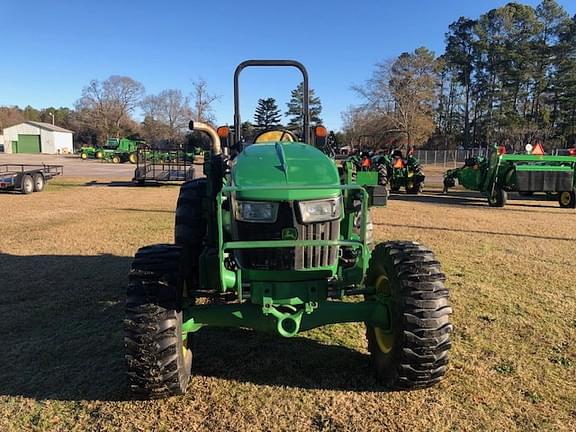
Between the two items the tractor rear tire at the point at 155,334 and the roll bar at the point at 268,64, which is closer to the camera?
the tractor rear tire at the point at 155,334

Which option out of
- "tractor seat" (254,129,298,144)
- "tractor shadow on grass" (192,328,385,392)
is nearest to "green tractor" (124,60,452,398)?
"tractor shadow on grass" (192,328,385,392)

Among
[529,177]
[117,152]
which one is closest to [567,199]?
[529,177]

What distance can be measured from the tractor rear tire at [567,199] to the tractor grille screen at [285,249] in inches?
470

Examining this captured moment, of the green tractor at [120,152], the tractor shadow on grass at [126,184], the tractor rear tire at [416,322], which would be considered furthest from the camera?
the green tractor at [120,152]

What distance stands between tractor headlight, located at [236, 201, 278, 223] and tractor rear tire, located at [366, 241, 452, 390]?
0.89 metres

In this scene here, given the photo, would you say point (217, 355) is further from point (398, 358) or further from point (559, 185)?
point (559, 185)

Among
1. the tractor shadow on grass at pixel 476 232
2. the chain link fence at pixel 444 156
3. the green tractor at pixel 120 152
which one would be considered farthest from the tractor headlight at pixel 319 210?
the chain link fence at pixel 444 156

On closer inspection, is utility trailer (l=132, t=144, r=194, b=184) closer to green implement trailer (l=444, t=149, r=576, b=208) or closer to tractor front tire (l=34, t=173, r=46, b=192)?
tractor front tire (l=34, t=173, r=46, b=192)

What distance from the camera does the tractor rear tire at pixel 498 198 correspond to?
1306 centimetres

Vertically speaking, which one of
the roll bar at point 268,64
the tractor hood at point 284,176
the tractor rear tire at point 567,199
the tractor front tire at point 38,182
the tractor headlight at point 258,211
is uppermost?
the roll bar at point 268,64

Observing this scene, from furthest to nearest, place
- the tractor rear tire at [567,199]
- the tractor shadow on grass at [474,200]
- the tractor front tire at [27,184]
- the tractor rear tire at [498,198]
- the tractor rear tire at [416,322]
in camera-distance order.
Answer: the tractor front tire at [27,184] < the tractor shadow on grass at [474,200] < the tractor rear tire at [498,198] < the tractor rear tire at [567,199] < the tractor rear tire at [416,322]

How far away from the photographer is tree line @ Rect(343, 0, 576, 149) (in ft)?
160

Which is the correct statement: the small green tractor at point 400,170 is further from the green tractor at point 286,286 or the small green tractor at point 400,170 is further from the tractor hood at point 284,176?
the green tractor at point 286,286

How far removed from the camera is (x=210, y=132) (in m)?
5.00
